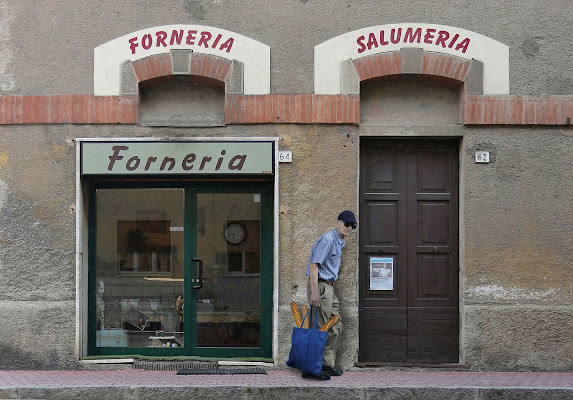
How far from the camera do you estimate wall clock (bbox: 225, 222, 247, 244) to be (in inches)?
361

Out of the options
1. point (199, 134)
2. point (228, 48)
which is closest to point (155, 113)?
point (199, 134)

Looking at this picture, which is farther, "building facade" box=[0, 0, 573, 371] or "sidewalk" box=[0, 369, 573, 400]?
"building facade" box=[0, 0, 573, 371]

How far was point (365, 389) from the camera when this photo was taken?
7754mm

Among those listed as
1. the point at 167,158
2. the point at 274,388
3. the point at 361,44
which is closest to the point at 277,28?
the point at 361,44

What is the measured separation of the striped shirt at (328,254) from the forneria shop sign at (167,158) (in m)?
1.31

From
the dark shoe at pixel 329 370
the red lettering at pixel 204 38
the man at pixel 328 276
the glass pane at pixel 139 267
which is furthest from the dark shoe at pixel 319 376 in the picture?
the red lettering at pixel 204 38

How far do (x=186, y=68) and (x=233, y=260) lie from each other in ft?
7.94

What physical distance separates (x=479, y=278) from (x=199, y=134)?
378cm

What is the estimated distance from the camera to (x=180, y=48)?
8.91 meters

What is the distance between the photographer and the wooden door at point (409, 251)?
9.08 m

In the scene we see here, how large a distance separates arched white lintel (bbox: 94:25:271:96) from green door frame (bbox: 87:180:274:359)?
1.22 metres

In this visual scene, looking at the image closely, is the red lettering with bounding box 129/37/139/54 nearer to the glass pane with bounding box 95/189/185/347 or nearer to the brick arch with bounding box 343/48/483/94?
the glass pane with bounding box 95/189/185/347

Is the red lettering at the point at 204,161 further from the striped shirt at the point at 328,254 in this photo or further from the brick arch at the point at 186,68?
the striped shirt at the point at 328,254

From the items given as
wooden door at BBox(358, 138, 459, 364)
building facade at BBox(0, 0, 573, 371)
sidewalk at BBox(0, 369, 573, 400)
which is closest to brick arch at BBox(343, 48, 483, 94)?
building facade at BBox(0, 0, 573, 371)
